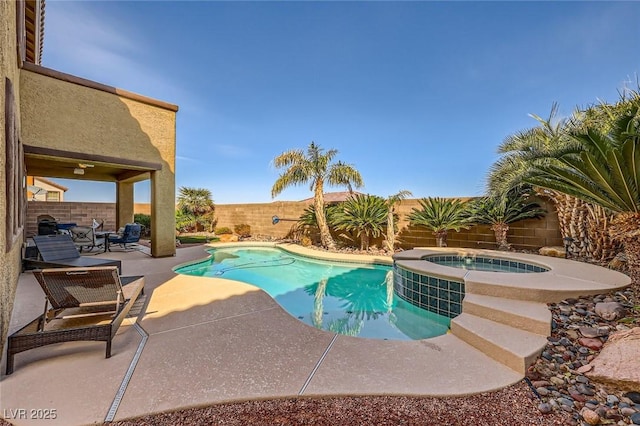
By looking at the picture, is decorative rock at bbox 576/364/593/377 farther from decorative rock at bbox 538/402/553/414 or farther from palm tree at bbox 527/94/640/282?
palm tree at bbox 527/94/640/282

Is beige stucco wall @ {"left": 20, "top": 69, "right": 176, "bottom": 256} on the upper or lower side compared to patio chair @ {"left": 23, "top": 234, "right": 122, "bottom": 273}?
upper

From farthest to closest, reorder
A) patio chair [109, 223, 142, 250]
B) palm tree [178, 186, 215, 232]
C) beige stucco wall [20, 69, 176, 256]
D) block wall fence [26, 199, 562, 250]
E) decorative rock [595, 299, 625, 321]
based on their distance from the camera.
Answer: palm tree [178, 186, 215, 232], patio chair [109, 223, 142, 250], block wall fence [26, 199, 562, 250], beige stucco wall [20, 69, 176, 256], decorative rock [595, 299, 625, 321]

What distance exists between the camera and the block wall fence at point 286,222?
28.8 feet

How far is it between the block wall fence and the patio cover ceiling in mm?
2954

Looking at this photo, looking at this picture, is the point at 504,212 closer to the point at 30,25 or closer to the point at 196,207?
the point at 30,25

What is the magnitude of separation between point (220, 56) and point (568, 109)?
12439 millimetres

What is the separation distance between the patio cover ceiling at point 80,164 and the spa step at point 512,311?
9.60m

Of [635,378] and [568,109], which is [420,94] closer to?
[568,109]

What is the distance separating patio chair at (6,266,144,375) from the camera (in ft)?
9.18

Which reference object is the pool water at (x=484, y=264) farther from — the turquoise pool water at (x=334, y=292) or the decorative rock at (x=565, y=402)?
the decorative rock at (x=565, y=402)

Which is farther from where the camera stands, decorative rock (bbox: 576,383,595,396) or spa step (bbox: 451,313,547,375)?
spa step (bbox: 451,313,547,375)

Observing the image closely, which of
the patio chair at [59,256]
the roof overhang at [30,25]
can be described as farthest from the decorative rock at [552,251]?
the roof overhang at [30,25]

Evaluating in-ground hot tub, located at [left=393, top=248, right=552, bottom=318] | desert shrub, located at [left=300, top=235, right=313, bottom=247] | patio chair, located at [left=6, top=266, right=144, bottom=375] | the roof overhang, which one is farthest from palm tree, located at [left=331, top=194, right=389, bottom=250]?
the roof overhang

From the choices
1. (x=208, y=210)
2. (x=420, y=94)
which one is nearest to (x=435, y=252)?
(x=420, y=94)
